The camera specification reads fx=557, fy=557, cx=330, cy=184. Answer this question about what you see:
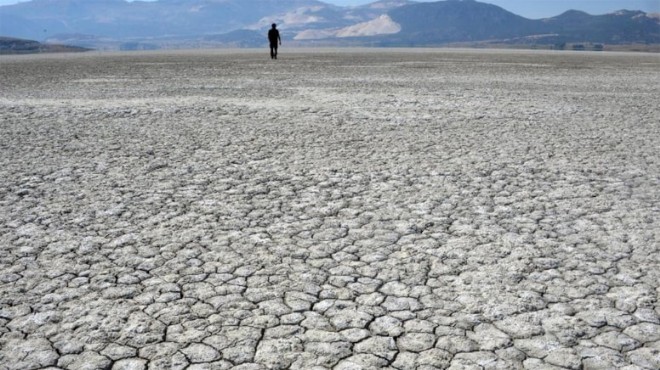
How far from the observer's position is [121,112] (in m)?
12.3

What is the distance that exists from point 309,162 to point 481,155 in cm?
250

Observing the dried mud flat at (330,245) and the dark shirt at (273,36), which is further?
the dark shirt at (273,36)

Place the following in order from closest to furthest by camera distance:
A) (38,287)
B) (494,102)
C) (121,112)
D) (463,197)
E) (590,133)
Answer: (38,287)
(463,197)
(590,133)
(121,112)
(494,102)

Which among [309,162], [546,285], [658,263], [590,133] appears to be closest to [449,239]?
[546,285]

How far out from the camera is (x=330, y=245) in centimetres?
475

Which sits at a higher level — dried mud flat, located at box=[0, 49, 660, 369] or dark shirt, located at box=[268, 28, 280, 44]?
dark shirt, located at box=[268, 28, 280, 44]

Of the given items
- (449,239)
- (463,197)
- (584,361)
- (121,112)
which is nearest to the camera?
(584,361)

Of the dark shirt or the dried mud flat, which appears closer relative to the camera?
the dried mud flat

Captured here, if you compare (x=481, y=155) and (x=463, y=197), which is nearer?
(x=463, y=197)

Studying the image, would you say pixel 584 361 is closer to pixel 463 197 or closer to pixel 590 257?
pixel 590 257

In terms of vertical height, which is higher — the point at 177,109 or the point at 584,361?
the point at 177,109

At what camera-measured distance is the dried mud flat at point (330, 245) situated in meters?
3.25

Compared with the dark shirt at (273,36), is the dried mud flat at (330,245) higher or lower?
lower

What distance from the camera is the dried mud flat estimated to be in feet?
10.7
